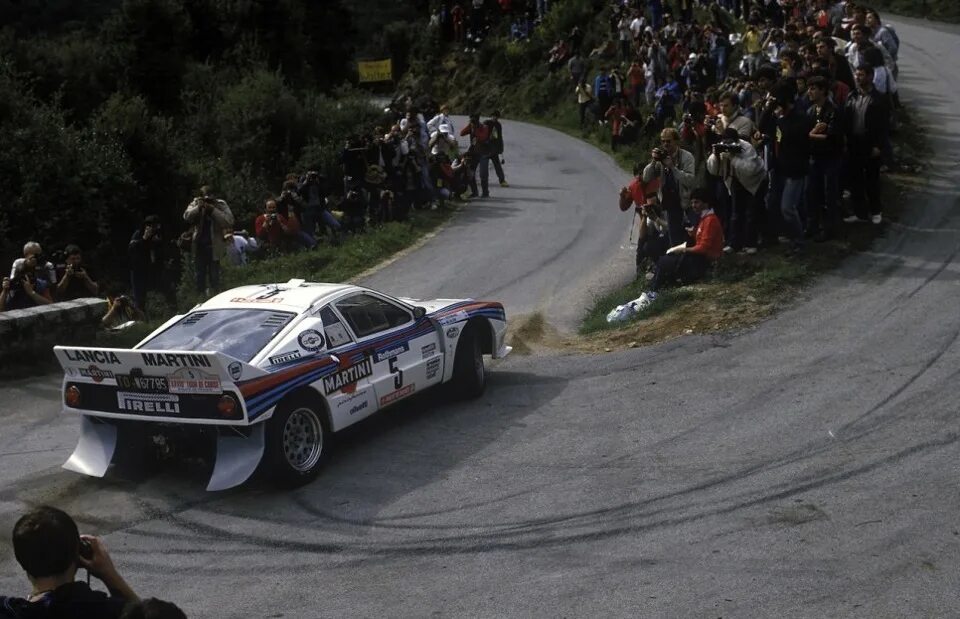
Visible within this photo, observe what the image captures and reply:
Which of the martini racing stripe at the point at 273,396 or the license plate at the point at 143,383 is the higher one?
the license plate at the point at 143,383

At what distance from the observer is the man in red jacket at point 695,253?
14.0 m

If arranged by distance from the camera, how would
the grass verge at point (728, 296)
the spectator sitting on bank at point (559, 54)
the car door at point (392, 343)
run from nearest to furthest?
the car door at point (392, 343) < the grass verge at point (728, 296) < the spectator sitting on bank at point (559, 54)

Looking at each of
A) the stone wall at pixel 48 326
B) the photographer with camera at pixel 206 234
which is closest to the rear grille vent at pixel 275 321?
the stone wall at pixel 48 326

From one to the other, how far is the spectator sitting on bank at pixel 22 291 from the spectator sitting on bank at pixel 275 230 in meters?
5.35

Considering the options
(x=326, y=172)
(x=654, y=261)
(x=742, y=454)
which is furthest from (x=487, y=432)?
(x=326, y=172)

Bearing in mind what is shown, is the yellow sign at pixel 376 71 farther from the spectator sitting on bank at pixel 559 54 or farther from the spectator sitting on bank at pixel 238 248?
the spectator sitting on bank at pixel 238 248

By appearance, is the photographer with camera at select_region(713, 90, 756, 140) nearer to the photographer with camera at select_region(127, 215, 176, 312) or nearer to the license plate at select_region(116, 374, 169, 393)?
the photographer with camera at select_region(127, 215, 176, 312)

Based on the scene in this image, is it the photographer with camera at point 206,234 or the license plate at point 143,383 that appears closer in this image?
the license plate at point 143,383

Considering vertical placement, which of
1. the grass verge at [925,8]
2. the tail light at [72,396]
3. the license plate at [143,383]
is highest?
the grass verge at [925,8]

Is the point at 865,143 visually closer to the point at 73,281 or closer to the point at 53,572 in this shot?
the point at 73,281

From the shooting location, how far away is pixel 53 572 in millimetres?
4047

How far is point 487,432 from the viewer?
34.8ft

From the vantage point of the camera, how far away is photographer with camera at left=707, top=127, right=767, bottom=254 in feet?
46.6

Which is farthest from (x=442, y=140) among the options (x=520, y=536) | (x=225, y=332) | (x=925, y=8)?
(x=925, y=8)
